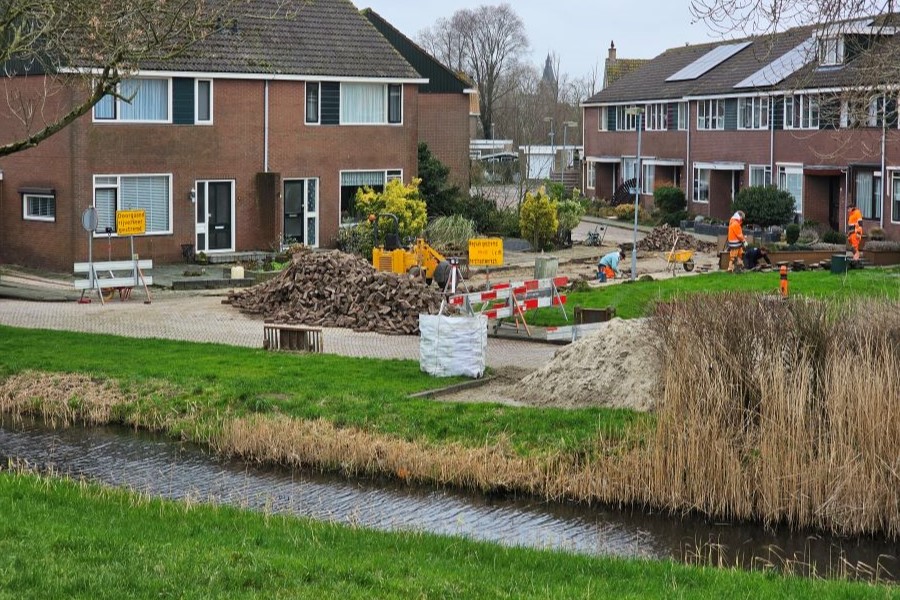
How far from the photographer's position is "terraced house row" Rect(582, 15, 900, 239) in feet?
157

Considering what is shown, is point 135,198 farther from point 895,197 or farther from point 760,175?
point 760,175

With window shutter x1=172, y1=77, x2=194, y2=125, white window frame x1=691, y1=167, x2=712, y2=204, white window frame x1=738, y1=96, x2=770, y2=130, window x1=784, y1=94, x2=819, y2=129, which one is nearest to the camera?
window shutter x1=172, y1=77, x2=194, y2=125

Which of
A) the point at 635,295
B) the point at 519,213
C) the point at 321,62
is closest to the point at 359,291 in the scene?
the point at 635,295

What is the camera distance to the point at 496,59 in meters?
114

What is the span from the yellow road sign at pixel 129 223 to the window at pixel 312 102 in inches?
377

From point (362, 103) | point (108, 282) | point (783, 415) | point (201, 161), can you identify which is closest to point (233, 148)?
point (201, 161)

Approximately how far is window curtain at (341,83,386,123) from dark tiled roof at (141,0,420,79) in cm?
50

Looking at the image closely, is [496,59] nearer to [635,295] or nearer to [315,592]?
[635,295]

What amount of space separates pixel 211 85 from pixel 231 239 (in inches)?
184

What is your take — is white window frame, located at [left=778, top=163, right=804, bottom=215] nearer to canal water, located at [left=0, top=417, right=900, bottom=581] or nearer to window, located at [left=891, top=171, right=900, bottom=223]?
window, located at [left=891, top=171, right=900, bottom=223]

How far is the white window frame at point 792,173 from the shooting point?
53906mm

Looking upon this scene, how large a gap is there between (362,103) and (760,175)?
68.2 ft

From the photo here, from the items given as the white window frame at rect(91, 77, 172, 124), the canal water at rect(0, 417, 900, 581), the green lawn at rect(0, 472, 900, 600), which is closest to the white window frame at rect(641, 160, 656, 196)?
the white window frame at rect(91, 77, 172, 124)

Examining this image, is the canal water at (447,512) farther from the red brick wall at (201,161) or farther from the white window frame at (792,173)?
the white window frame at (792,173)
